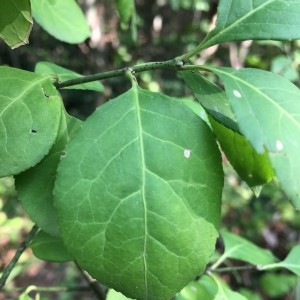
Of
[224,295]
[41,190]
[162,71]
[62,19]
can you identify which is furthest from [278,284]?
[41,190]

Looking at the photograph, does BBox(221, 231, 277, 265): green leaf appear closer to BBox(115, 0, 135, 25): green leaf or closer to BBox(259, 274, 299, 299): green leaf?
BBox(115, 0, 135, 25): green leaf

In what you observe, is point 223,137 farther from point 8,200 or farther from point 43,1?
point 8,200

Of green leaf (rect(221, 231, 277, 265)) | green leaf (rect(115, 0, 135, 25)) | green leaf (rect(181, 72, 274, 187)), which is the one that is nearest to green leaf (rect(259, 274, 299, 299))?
green leaf (rect(221, 231, 277, 265))

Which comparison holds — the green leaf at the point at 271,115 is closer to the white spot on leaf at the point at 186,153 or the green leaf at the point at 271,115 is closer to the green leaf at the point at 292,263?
the white spot on leaf at the point at 186,153

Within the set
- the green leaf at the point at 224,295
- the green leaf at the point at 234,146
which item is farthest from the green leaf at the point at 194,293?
the green leaf at the point at 234,146

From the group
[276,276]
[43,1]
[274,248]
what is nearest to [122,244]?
[43,1]

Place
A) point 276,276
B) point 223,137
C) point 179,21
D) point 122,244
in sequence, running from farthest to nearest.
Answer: point 179,21 < point 276,276 < point 223,137 < point 122,244

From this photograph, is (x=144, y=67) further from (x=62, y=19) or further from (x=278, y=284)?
(x=278, y=284)
